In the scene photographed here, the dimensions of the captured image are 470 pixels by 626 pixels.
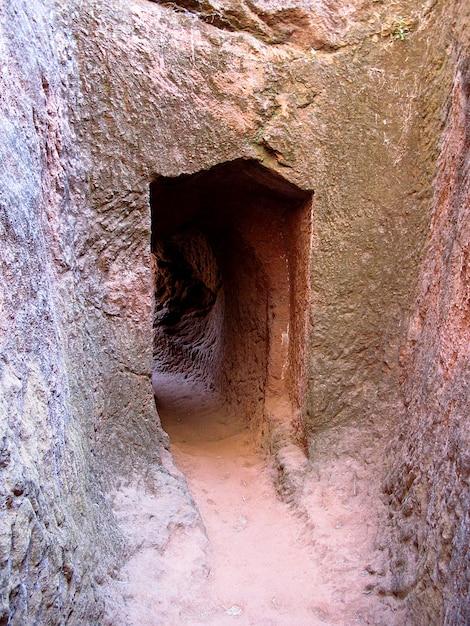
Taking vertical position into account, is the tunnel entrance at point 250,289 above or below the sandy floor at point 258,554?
above

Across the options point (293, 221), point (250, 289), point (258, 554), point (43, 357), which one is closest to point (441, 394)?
point (258, 554)

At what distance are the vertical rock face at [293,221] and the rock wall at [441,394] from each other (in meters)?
0.01

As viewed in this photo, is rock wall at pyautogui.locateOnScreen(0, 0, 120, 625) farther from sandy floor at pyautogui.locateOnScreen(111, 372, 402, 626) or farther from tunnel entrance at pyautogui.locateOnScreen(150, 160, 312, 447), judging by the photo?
tunnel entrance at pyautogui.locateOnScreen(150, 160, 312, 447)

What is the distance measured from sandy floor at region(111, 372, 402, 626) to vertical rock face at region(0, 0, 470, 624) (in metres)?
0.12

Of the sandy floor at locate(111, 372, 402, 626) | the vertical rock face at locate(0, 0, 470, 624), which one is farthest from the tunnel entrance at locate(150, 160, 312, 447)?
the sandy floor at locate(111, 372, 402, 626)

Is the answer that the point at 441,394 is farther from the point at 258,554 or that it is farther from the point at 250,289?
the point at 250,289

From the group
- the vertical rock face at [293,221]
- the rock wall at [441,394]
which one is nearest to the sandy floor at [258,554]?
the vertical rock face at [293,221]

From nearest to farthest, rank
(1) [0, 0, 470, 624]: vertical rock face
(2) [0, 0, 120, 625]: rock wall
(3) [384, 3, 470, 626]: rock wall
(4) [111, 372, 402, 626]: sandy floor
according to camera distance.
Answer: (2) [0, 0, 120, 625]: rock wall < (3) [384, 3, 470, 626]: rock wall < (1) [0, 0, 470, 624]: vertical rock face < (4) [111, 372, 402, 626]: sandy floor

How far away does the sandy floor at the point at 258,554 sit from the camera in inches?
95.3

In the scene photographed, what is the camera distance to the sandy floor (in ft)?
7.95

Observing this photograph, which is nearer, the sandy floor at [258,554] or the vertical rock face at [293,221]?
the vertical rock face at [293,221]

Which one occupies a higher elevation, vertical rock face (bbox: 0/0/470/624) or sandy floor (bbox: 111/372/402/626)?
vertical rock face (bbox: 0/0/470/624)

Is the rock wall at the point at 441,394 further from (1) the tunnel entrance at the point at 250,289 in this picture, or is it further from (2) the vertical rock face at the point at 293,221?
(1) the tunnel entrance at the point at 250,289

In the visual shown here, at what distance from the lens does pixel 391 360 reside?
3252mm
